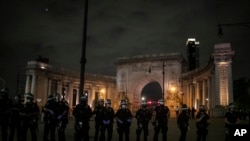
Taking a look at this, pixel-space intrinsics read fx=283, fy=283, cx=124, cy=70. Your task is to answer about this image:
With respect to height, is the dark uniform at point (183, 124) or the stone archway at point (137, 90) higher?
the stone archway at point (137, 90)

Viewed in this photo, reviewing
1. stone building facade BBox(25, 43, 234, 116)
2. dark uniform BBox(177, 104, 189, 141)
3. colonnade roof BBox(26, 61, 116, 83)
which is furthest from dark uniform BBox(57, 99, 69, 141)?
colonnade roof BBox(26, 61, 116, 83)

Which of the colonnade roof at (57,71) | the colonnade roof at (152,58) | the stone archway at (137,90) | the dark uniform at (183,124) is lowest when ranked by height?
the dark uniform at (183,124)

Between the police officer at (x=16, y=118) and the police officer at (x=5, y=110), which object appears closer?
the police officer at (x=5, y=110)

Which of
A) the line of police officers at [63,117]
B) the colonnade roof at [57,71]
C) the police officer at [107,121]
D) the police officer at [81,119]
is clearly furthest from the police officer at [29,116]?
the colonnade roof at [57,71]

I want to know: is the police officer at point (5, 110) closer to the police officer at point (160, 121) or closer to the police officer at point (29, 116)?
the police officer at point (29, 116)

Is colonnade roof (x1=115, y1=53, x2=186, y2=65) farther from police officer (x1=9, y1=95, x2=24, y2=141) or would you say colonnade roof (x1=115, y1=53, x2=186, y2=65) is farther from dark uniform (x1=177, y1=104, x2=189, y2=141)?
police officer (x1=9, y1=95, x2=24, y2=141)

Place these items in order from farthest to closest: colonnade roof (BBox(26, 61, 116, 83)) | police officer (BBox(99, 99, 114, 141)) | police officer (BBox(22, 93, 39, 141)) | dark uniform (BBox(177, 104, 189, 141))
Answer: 1. colonnade roof (BBox(26, 61, 116, 83))
2. dark uniform (BBox(177, 104, 189, 141))
3. police officer (BBox(99, 99, 114, 141))
4. police officer (BBox(22, 93, 39, 141))

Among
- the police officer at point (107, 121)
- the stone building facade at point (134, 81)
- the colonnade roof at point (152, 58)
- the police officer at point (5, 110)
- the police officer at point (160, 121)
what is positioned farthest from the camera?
the colonnade roof at point (152, 58)

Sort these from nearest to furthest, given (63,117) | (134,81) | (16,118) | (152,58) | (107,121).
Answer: (63,117) → (16,118) → (107,121) → (152,58) → (134,81)

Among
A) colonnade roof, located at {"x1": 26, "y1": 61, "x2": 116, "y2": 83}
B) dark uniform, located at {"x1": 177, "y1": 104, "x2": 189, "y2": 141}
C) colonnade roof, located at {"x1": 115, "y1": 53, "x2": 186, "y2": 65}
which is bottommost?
dark uniform, located at {"x1": 177, "y1": 104, "x2": 189, "y2": 141}

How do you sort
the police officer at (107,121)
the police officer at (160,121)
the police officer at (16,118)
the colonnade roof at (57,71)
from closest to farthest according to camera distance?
the police officer at (16,118) → the police officer at (107,121) → the police officer at (160,121) → the colonnade roof at (57,71)

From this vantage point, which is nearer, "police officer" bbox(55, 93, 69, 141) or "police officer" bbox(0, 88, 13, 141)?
"police officer" bbox(55, 93, 69, 141)

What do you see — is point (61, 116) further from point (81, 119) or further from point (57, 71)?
point (57, 71)

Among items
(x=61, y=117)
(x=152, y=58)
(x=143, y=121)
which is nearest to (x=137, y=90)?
(x=152, y=58)
